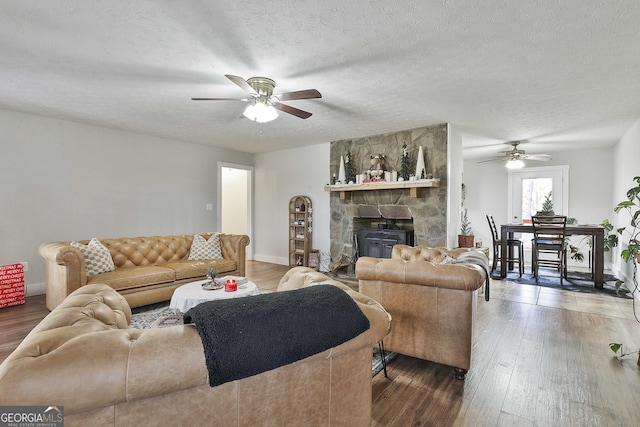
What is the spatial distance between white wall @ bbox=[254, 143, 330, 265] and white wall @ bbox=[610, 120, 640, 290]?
4.53m

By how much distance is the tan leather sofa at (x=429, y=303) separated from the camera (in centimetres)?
218

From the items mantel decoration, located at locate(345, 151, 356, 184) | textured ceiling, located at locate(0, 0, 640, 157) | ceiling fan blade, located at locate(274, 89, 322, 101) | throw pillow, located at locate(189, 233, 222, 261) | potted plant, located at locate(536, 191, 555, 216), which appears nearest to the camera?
textured ceiling, located at locate(0, 0, 640, 157)

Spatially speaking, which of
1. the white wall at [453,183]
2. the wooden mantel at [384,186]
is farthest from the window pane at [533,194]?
the wooden mantel at [384,186]

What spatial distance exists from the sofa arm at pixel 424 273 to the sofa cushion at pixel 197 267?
8.06 feet

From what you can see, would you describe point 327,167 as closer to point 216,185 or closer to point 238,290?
point 216,185

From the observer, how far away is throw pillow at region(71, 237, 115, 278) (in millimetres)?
3459

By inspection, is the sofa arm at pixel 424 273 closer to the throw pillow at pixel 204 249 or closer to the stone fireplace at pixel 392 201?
the stone fireplace at pixel 392 201

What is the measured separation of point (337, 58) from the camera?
2633mm

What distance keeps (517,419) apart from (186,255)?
13.9ft

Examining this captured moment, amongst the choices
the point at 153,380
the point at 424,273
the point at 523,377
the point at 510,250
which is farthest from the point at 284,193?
the point at 153,380

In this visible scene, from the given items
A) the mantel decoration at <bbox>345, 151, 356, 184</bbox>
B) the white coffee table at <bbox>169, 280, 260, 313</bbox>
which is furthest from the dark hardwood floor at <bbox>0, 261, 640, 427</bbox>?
the mantel decoration at <bbox>345, 151, 356, 184</bbox>

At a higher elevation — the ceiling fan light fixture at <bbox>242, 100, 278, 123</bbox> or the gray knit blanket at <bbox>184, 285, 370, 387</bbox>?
the ceiling fan light fixture at <bbox>242, 100, 278, 123</bbox>

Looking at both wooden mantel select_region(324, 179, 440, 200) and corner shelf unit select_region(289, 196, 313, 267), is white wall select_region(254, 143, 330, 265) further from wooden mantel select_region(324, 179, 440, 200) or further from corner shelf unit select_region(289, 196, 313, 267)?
wooden mantel select_region(324, 179, 440, 200)

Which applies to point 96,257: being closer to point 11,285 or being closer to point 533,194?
point 11,285
